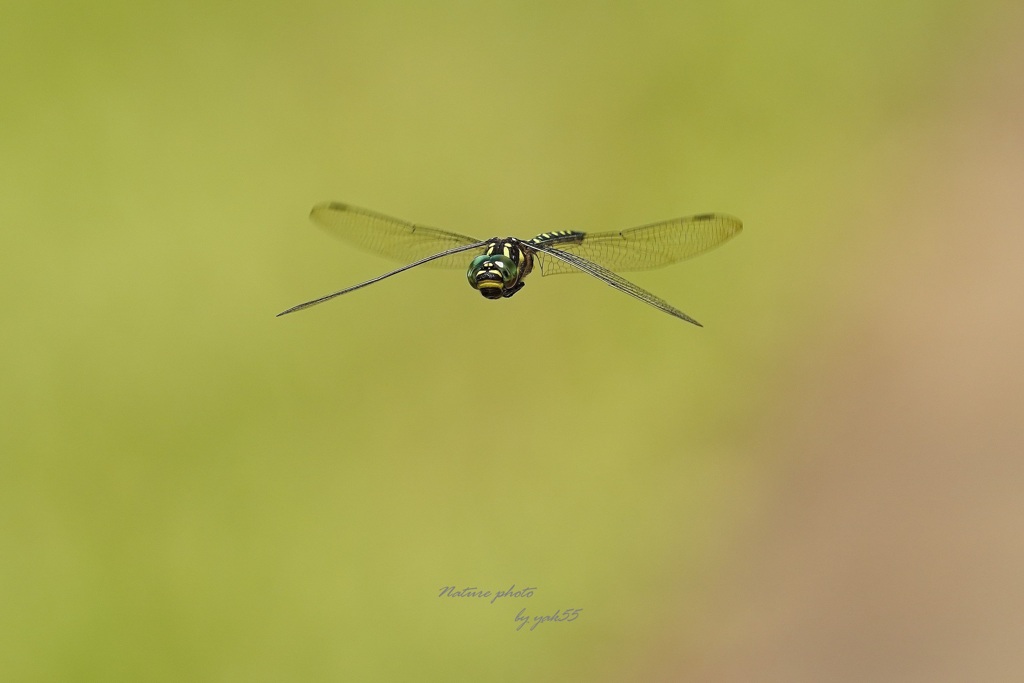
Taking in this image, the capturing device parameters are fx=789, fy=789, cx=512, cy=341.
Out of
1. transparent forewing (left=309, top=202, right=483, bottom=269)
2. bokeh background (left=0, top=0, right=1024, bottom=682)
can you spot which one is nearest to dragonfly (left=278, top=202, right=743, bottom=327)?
transparent forewing (left=309, top=202, right=483, bottom=269)

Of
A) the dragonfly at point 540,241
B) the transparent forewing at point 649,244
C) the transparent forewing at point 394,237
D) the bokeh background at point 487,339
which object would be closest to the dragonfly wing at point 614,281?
the dragonfly at point 540,241

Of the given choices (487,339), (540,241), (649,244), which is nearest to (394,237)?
(540,241)

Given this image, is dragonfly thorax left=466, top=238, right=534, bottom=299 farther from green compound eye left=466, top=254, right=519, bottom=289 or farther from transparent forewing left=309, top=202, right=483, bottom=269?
transparent forewing left=309, top=202, right=483, bottom=269

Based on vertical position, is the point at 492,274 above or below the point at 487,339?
below

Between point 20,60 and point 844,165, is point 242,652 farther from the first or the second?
point 844,165

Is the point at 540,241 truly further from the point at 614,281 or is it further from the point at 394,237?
the point at 614,281

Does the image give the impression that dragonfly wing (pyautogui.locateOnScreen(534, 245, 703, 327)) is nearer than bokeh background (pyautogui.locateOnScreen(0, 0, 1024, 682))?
Yes

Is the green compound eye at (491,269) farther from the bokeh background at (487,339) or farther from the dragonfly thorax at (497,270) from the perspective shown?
the bokeh background at (487,339)
